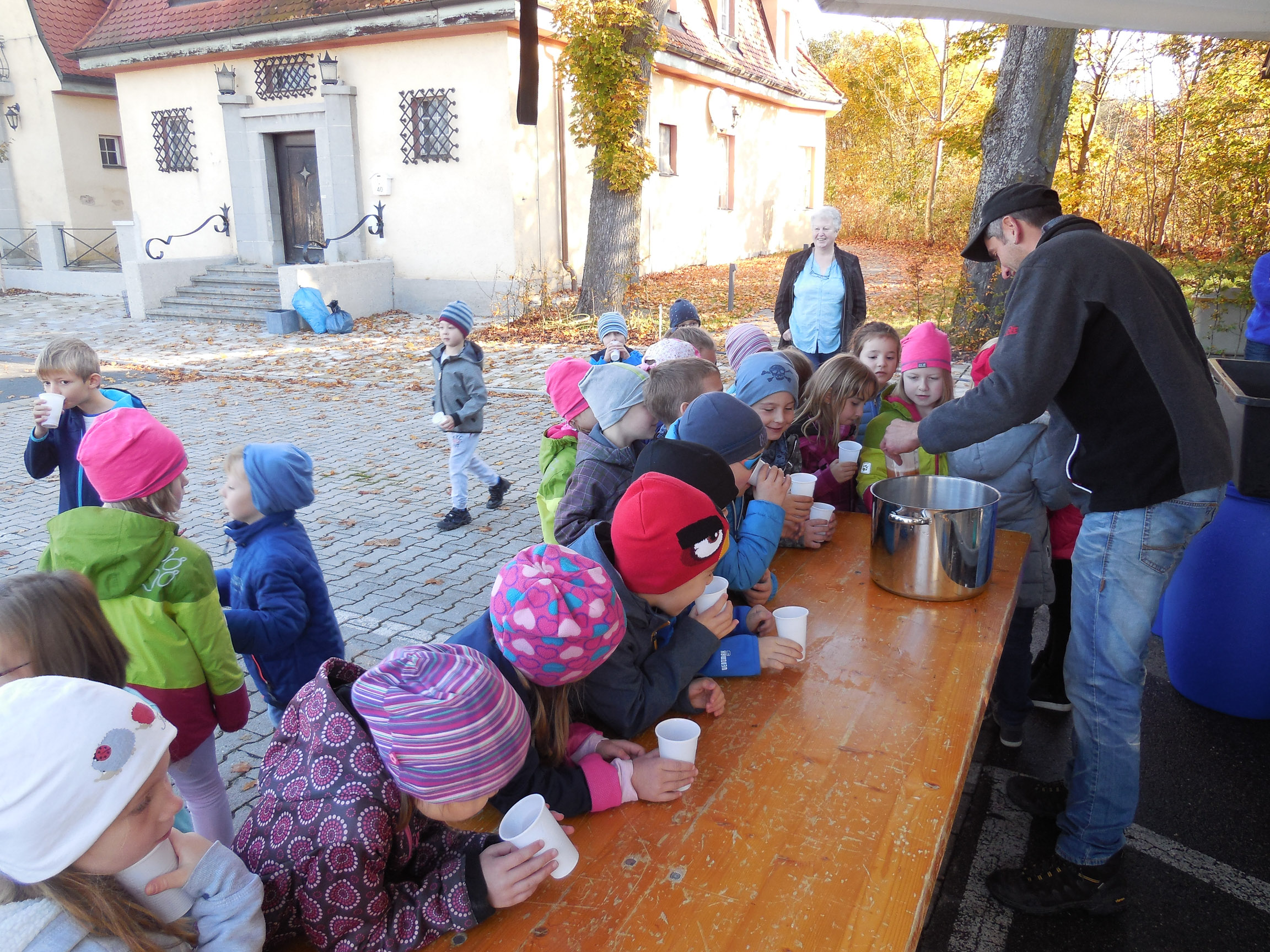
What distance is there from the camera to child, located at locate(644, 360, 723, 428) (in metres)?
3.15

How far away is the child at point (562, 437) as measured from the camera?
3.33 meters

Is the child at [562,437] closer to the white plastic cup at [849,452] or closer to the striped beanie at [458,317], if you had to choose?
the white plastic cup at [849,452]

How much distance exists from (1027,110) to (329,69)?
38.6 feet

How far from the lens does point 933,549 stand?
239 cm

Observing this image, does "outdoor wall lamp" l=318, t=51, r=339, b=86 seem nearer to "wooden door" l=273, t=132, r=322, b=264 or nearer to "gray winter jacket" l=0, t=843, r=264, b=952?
"wooden door" l=273, t=132, r=322, b=264

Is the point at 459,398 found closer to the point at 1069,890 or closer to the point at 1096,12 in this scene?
the point at 1096,12

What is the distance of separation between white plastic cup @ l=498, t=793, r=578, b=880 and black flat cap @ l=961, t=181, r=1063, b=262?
7.09 ft

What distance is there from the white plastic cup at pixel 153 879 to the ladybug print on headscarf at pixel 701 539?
108 cm

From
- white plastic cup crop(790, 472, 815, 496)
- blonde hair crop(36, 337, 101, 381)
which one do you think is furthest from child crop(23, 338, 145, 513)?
white plastic cup crop(790, 472, 815, 496)

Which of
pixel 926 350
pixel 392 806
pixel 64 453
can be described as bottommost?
pixel 64 453

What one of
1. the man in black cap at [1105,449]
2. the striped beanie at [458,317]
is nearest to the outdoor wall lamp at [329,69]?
the striped beanie at [458,317]

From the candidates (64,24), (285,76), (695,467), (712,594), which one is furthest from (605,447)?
(64,24)

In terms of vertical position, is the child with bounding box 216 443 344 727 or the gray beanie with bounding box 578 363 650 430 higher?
the gray beanie with bounding box 578 363 650 430

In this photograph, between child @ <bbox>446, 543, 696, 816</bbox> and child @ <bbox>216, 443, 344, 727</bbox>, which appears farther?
child @ <bbox>216, 443, 344, 727</bbox>
